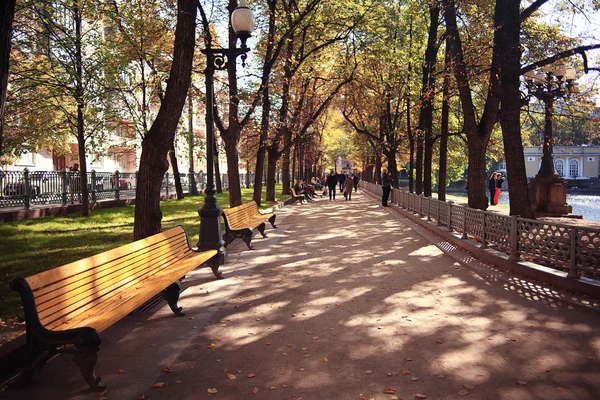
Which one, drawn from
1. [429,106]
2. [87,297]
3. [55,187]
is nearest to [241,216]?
[87,297]

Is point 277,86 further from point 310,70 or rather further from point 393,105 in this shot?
point 393,105

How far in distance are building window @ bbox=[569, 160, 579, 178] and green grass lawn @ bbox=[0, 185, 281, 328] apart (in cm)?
5424

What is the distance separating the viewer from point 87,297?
177 inches

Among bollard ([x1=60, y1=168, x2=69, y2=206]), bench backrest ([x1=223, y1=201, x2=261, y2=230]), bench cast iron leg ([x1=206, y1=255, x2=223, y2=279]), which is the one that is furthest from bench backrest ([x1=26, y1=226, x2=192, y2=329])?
bollard ([x1=60, y1=168, x2=69, y2=206])

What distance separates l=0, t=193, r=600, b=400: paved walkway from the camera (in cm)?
388

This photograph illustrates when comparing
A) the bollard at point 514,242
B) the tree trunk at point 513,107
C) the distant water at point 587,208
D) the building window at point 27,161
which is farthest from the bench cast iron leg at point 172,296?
the building window at point 27,161

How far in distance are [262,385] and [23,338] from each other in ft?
7.38

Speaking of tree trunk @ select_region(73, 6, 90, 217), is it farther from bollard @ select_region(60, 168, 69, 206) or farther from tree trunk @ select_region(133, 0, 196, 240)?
tree trunk @ select_region(133, 0, 196, 240)

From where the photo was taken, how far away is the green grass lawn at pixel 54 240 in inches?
→ 328

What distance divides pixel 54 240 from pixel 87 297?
29.4ft

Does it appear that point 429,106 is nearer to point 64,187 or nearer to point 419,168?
point 419,168

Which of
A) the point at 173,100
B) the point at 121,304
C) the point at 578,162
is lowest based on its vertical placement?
the point at 121,304

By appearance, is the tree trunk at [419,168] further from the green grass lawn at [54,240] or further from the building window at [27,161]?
the building window at [27,161]

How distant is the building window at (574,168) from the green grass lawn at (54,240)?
54243 millimetres
